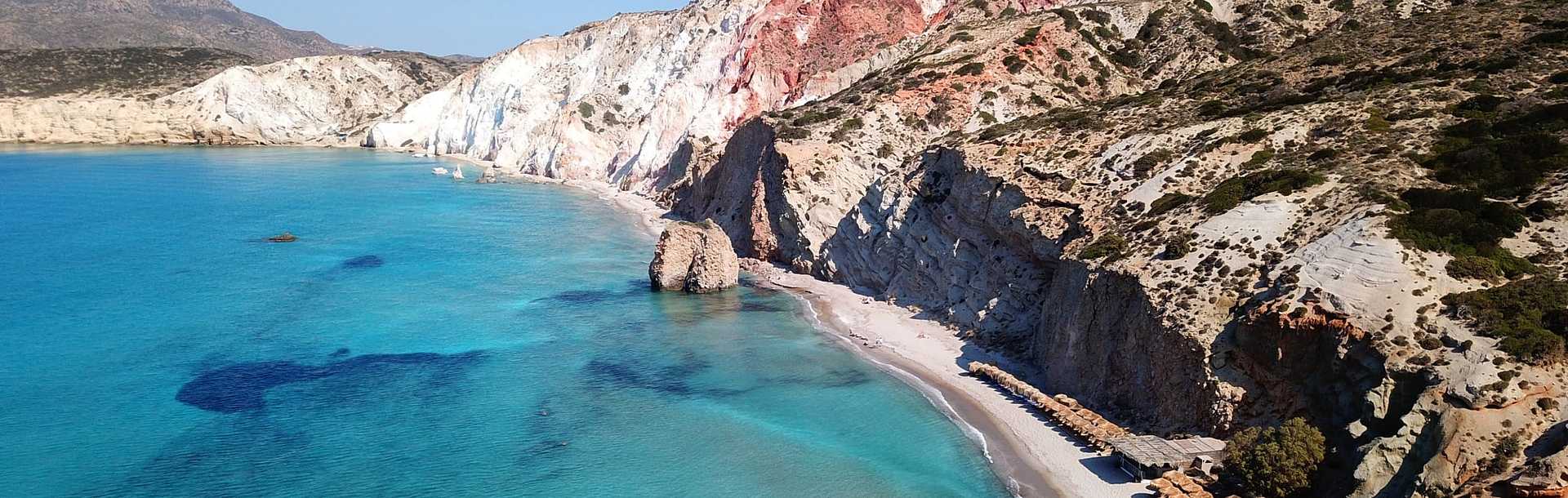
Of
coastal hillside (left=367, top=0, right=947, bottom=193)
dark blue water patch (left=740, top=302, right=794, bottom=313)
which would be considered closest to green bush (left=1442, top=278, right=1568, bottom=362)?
dark blue water patch (left=740, top=302, right=794, bottom=313)

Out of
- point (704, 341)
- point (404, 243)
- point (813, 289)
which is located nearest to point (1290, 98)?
point (813, 289)

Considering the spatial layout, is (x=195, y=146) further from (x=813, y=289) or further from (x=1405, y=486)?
(x=1405, y=486)

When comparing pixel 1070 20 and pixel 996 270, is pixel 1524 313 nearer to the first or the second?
pixel 996 270

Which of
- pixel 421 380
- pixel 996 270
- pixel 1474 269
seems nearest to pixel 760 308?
pixel 996 270

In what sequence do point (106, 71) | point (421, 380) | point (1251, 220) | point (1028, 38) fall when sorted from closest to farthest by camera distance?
1. point (1251, 220)
2. point (421, 380)
3. point (1028, 38)
4. point (106, 71)

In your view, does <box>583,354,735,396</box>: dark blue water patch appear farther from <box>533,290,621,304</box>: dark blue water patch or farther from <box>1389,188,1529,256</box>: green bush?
<box>1389,188,1529,256</box>: green bush
